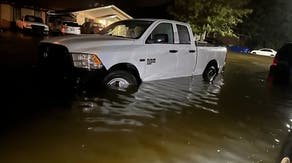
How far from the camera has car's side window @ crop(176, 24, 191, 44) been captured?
8672mm

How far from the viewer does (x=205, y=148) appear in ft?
15.4

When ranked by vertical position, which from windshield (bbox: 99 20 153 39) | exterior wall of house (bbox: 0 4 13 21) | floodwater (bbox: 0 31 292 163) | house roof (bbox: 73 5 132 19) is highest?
house roof (bbox: 73 5 132 19)

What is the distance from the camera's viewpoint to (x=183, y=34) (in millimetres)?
8852

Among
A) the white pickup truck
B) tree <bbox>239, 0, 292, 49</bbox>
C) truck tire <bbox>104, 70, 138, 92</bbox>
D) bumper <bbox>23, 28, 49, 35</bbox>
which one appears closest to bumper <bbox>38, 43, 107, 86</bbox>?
the white pickup truck

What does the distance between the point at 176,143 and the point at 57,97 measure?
3.05 m

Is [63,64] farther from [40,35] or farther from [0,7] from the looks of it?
[0,7]

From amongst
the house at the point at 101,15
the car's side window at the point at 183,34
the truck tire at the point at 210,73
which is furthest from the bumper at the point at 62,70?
the house at the point at 101,15

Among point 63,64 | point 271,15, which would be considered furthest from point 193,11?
point 63,64

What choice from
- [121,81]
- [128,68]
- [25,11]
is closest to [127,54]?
[128,68]

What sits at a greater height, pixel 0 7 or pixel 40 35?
pixel 0 7

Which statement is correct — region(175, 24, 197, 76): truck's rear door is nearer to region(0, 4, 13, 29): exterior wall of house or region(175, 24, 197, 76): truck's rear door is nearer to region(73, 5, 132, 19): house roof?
region(0, 4, 13, 29): exterior wall of house

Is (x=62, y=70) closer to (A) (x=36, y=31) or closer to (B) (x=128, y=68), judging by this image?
(B) (x=128, y=68)

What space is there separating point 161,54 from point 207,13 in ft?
81.7

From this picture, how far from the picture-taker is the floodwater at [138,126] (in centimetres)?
420
